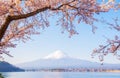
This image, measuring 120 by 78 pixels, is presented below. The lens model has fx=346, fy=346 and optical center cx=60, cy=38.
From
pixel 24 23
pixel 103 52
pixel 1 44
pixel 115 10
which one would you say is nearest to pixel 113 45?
pixel 103 52

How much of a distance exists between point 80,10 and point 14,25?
11.6ft

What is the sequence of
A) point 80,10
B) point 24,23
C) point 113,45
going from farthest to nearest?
1. point 113,45
2. point 24,23
3. point 80,10

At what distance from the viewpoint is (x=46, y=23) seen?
1391 cm

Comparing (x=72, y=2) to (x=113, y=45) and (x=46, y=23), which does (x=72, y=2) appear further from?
(x=113, y=45)

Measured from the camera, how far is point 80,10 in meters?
12.6

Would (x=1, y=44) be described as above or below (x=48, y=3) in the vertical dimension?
below

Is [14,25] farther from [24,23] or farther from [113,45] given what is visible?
[113,45]

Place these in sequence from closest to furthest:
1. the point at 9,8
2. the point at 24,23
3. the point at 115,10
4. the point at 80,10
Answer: the point at 9,8
the point at 80,10
the point at 115,10
the point at 24,23

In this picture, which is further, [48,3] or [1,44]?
[1,44]

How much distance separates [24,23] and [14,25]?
552 mm

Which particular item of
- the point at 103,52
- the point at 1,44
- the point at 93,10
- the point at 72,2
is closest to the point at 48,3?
the point at 72,2

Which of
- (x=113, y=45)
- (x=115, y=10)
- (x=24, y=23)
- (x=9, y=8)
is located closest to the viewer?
(x=9, y=8)

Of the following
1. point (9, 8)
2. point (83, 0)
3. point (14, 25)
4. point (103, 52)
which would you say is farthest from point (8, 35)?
point (103, 52)

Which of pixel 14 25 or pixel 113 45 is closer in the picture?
pixel 14 25
